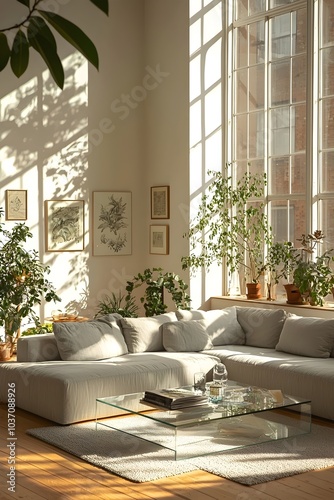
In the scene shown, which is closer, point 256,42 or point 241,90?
point 256,42

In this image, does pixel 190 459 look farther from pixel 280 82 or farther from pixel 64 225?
pixel 280 82

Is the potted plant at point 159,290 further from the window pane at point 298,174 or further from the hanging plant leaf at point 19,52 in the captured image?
the hanging plant leaf at point 19,52

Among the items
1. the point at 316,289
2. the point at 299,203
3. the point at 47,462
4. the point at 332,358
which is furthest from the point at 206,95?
the point at 47,462

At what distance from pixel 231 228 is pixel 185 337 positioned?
74.9 inches

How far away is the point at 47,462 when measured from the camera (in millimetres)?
5094

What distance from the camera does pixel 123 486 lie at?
182 inches

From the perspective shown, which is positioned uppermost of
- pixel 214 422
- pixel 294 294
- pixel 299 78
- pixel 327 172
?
pixel 299 78

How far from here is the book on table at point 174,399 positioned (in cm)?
536

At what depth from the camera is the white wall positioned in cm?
877

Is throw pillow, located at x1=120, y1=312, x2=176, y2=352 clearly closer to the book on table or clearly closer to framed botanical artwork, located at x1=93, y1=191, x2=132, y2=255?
the book on table

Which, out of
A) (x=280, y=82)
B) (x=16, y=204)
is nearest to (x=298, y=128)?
(x=280, y=82)

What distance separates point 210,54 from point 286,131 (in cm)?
145

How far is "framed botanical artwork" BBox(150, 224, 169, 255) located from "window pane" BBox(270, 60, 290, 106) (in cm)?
207

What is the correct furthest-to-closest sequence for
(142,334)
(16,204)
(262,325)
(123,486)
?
1. (16,204)
2. (262,325)
3. (142,334)
4. (123,486)
